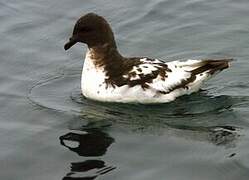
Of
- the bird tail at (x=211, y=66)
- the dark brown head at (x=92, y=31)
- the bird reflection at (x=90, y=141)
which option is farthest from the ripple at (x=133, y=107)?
the dark brown head at (x=92, y=31)

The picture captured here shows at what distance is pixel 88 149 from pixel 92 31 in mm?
2240

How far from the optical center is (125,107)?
35.1 ft

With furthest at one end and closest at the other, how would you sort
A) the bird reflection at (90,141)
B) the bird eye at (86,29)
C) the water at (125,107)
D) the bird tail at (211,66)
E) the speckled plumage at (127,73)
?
1. the bird eye at (86,29)
2. the bird tail at (211,66)
3. the speckled plumage at (127,73)
4. the bird reflection at (90,141)
5. the water at (125,107)

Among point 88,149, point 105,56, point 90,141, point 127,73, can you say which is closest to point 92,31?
point 105,56

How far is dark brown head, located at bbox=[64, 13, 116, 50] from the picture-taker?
36.2 feet

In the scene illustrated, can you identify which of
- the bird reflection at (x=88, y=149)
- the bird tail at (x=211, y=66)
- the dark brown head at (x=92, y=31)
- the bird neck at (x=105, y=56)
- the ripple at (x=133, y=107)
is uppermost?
the dark brown head at (x=92, y=31)

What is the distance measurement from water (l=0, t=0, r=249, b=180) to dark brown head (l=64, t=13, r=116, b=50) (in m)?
0.82

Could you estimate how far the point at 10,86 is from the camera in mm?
11711

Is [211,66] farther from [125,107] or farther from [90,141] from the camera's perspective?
[90,141]

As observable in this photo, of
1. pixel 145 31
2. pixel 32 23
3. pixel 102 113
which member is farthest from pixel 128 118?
pixel 32 23

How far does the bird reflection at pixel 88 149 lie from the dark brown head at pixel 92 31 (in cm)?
164

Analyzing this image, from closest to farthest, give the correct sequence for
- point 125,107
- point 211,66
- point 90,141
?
point 90,141 → point 125,107 → point 211,66

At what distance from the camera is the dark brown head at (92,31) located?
11031mm

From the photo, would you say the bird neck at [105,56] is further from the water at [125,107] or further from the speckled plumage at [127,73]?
the water at [125,107]
